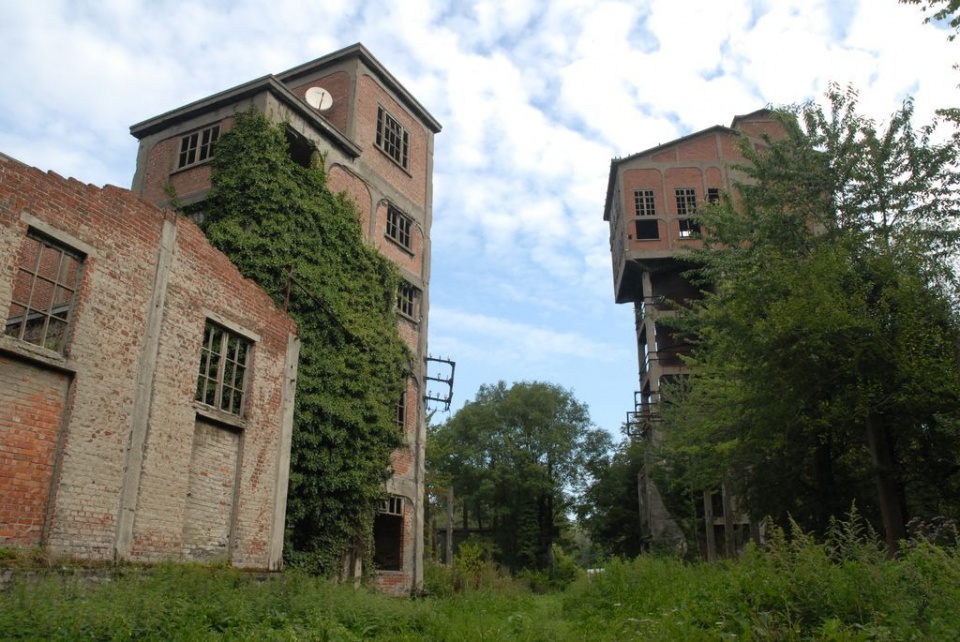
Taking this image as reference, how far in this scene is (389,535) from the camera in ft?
71.5

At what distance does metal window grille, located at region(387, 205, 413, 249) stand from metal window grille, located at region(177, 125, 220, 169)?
5545 millimetres

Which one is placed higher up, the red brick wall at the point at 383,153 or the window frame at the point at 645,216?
the window frame at the point at 645,216

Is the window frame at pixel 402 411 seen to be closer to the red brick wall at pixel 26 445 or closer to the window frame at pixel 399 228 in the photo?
the window frame at pixel 399 228

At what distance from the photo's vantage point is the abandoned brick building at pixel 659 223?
3847 cm

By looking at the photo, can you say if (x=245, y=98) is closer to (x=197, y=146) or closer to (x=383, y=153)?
(x=197, y=146)

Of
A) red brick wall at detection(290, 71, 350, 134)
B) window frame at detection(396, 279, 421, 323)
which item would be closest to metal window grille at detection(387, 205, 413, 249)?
window frame at detection(396, 279, 421, 323)

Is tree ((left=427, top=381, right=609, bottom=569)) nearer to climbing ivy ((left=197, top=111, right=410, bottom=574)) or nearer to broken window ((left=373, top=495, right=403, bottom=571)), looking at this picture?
broken window ((left=373, top=495, right=403, bottom=571))

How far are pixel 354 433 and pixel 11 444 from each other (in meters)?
8.53

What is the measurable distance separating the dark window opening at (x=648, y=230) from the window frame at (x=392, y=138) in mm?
18066

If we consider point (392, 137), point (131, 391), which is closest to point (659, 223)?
point (392, 137)

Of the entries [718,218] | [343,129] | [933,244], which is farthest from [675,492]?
[343,129]

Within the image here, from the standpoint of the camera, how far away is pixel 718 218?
20703mm

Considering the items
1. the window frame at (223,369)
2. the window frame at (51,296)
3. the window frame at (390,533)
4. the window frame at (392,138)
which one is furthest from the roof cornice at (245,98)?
the window frame at (390,533)

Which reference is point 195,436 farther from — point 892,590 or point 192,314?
point 892,590
